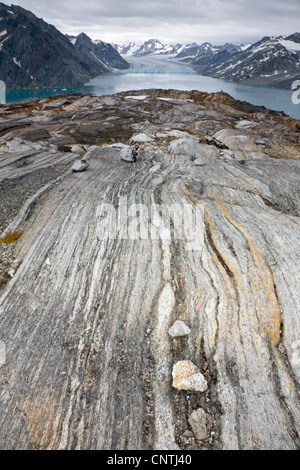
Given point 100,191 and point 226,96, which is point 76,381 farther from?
point 226,96

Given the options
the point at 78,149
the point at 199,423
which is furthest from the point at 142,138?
the point at 199,423

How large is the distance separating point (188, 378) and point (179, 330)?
1.57 metres

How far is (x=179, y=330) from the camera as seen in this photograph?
8883 millimetres

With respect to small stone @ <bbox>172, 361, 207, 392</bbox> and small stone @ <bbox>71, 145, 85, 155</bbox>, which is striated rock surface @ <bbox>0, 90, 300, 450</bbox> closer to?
small stone @ <bbox>172, 361, 207, 392</bbox>

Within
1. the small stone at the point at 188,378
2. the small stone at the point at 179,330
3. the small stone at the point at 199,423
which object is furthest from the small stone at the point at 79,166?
the small stone at the point at 199,423

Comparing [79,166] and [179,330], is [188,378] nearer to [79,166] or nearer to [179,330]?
[179,330]

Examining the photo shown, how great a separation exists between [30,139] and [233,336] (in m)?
26.8

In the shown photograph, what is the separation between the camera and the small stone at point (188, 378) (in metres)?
7.61

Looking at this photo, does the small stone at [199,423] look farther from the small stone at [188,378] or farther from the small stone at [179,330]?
the small stone at [179,330]

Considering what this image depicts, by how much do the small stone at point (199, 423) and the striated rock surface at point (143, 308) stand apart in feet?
0.42

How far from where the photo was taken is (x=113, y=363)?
8305mm

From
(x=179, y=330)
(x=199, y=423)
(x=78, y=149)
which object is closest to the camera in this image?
(x=199, y=423)

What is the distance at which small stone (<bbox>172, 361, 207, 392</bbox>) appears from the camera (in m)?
7.61

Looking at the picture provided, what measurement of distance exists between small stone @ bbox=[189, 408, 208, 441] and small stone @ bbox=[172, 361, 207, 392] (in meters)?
0.60
